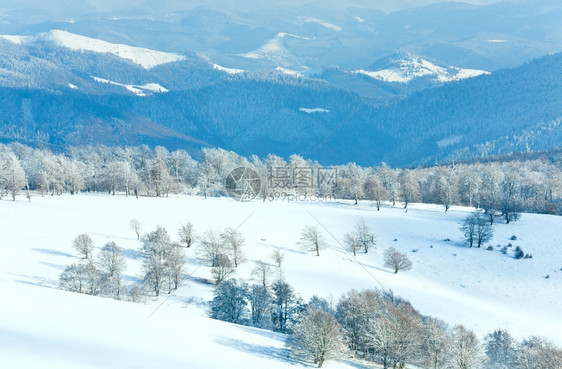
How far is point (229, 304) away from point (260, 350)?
16.7 meters

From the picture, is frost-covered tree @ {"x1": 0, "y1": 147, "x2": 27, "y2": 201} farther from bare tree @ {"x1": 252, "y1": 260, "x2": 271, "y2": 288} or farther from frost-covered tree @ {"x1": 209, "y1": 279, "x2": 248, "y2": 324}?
frost-covered tree @ {"x1": 209, "y1": 279, "x2": 248, "y2": 324}

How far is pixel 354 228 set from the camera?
80188 millimetres

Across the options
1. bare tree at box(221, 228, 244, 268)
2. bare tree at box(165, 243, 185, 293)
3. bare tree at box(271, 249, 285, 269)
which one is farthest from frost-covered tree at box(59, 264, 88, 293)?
bare tree at box(271, 249, 285, 269)

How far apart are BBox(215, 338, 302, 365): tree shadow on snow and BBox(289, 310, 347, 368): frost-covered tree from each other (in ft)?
3.53

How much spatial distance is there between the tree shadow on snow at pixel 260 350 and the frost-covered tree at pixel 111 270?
21.2m

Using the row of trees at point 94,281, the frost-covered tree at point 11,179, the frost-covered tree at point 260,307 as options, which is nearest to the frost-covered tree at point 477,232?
the frost-covered tree at point 260,307

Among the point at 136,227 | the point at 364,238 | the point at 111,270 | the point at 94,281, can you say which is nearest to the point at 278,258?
the point at 364,238

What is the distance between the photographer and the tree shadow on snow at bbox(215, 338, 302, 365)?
2406 centimetres

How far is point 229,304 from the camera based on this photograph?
137 feet

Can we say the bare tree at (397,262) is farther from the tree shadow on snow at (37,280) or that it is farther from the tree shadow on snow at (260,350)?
the tree shadow on snow at (37,280)

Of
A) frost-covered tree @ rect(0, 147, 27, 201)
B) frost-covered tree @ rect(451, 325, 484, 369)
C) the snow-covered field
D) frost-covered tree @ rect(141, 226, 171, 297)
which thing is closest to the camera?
the snow-covered field

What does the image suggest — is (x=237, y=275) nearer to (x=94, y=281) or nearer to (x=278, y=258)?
(x=278, y=258)

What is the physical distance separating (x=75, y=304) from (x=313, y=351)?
49.9ft

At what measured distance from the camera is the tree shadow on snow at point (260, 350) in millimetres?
24062
